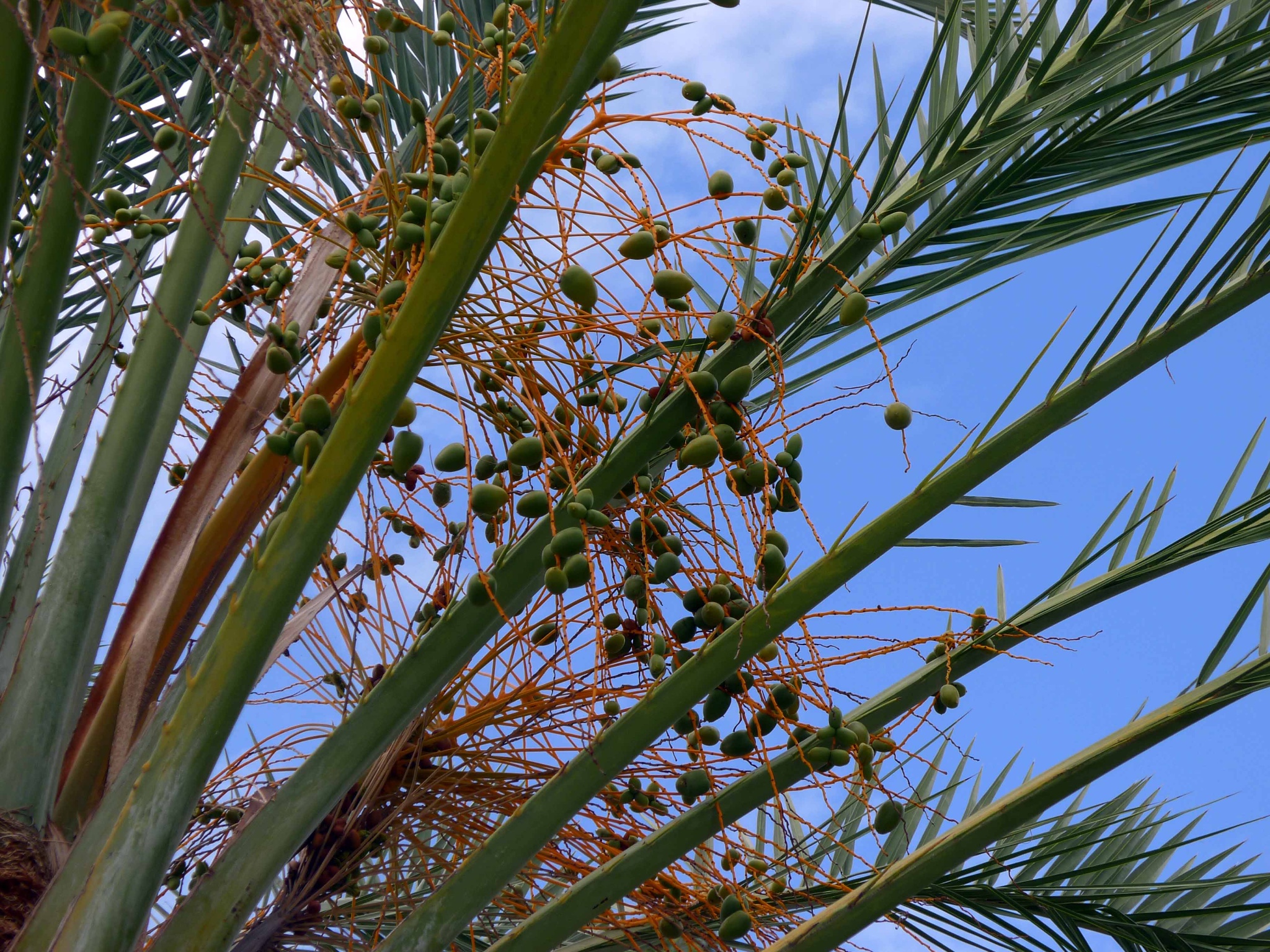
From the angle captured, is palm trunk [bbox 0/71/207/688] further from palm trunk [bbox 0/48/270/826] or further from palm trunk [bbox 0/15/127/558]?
palm trunk [bbox 0/15/127/558]

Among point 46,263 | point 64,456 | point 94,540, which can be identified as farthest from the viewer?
point 64,456

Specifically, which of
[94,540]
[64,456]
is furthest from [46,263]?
[64,456]

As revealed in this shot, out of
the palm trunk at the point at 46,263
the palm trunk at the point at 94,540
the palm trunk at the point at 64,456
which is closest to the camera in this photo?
the palm trunk at the point at 46,263

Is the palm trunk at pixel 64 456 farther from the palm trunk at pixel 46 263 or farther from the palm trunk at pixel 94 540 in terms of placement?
the palm trunk at pixel 46 263

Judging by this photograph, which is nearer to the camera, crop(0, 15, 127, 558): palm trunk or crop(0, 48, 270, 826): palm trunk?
crop(0, 15, 127, 558): palm trunk

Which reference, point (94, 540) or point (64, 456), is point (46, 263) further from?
point (64, 456)

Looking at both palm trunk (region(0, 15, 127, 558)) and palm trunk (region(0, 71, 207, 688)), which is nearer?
palm trunk (region(0, 15, 127, 558))

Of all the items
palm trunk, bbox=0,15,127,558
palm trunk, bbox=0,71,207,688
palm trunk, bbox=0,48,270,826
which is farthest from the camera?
palm trunk, bbox=0,71,207,688

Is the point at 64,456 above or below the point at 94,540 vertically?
above

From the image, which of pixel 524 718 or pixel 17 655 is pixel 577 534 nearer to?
pixel 524 718

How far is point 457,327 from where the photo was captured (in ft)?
4.79

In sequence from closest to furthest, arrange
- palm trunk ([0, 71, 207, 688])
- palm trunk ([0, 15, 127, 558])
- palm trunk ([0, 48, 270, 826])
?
palm trunk ([0, 15, 127, 558])
palm trunk ([0, 48, 270, 826])
palm trunk ([0, 71, 207, 688])

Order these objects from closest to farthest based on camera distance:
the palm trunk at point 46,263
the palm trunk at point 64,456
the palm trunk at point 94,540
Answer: the palm trunk at point 46,263 < the palm trunk at point 94,540 < the palm trunk at point 64,456

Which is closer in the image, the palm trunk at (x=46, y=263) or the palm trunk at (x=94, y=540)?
the palm trunk at (x=46, y=263)
